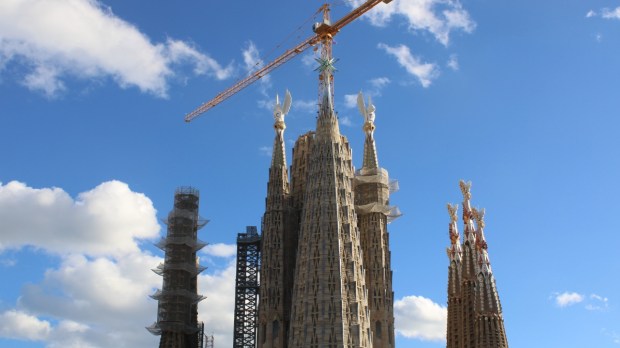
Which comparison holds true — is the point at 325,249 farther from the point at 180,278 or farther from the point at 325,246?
→ the point at 180,278

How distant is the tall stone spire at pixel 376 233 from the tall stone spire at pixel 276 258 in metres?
9.84

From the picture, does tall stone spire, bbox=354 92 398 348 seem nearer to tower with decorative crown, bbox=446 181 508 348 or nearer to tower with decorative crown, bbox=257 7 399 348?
tower with decorative crown, bbox=257 7 399 348

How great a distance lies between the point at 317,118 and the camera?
104 meters

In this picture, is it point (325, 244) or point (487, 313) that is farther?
point (325, 244)

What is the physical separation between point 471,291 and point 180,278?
4335 cm

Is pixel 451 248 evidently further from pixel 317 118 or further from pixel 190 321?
pixel 190 321

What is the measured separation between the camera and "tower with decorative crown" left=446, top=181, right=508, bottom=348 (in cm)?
8800

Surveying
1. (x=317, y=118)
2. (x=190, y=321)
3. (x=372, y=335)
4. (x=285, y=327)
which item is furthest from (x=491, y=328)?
(x=190, y=321)

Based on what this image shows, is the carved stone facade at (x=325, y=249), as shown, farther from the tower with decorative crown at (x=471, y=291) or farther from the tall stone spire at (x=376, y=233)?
the tower with decorative crown at (x=471, y=291)

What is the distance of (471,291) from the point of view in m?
95.9

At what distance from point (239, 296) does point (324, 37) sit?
133 ft

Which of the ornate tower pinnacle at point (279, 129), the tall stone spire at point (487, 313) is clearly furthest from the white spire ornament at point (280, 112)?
the tall stone spire at point (487, 313)

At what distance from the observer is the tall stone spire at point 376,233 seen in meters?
99.7

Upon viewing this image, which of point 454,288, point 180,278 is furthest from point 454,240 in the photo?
point 180,278
